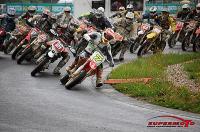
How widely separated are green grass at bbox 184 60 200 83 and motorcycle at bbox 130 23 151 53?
3.93 metres

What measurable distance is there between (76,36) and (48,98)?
933cm

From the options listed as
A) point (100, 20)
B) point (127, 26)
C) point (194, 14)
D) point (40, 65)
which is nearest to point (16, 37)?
point (100, 20)

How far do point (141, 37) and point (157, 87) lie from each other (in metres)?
7.98

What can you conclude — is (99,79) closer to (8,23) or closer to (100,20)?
(100,20)

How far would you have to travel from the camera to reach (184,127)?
350 inches

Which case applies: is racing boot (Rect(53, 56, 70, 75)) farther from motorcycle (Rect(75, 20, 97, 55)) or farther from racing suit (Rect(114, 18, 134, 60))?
racing suit (Rect(114, 18, 134, 60))

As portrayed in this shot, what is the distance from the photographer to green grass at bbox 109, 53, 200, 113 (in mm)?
10961

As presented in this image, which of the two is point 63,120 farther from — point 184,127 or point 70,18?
point 70,18

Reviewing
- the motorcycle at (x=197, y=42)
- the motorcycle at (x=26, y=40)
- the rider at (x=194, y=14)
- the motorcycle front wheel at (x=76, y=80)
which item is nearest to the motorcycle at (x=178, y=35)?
the rider at (x=194, y=14)

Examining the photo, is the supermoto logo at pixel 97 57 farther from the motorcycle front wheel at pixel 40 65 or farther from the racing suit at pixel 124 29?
the racing suit at pixel 124 29

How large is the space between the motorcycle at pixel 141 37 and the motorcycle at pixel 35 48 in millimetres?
5170

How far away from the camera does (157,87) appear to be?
12.5m

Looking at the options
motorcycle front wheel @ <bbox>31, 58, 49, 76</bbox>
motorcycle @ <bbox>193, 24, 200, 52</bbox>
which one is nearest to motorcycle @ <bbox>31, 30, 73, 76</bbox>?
motorcycle front wheel @ <bbox>31, 58, 49, 76</bbox>

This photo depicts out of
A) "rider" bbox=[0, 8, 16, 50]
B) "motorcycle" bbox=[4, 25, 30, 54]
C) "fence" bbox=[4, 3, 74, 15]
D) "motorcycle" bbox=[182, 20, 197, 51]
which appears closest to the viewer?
"motorcycle" bbox=[4, 25, 30, 54]
